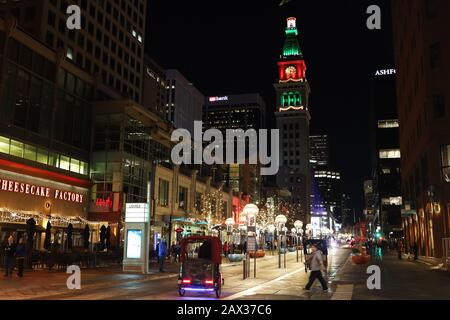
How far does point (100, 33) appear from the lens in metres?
82.5

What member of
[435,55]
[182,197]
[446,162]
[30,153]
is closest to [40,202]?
[30,153]

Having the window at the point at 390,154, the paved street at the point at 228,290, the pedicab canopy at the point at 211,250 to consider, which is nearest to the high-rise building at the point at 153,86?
the window at the point at 390,154

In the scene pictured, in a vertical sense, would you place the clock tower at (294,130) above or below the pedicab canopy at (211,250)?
above

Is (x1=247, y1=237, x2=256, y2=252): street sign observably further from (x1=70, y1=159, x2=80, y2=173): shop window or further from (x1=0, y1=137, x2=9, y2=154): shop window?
(x1=70, y1=159, x2=80, y2=173): shop window

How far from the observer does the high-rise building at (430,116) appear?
129 feet

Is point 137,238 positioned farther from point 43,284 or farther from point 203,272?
point 203,272

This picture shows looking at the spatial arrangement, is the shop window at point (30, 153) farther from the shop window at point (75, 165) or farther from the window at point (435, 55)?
the window at point (435, 55)

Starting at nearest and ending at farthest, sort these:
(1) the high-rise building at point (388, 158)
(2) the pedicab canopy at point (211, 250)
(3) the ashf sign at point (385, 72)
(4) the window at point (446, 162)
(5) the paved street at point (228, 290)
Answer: (5) the paved street at point (228, 290), (2) the pedicab canopy at point (211, 250), (4) the window at point (446, 162), (1) the high-rise building at point (388, 158), (3) the ashf sign at point (385, 72)

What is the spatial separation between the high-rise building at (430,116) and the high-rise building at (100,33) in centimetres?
3080

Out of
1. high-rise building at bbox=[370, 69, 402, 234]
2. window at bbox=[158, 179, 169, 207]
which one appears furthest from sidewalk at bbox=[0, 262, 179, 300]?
high-rise building at bbox=[370, 69, 402, 234]

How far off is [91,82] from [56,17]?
27502 millimetres

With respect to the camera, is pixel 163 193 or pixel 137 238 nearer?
pixel 137 238

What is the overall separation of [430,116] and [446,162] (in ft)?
13.7
